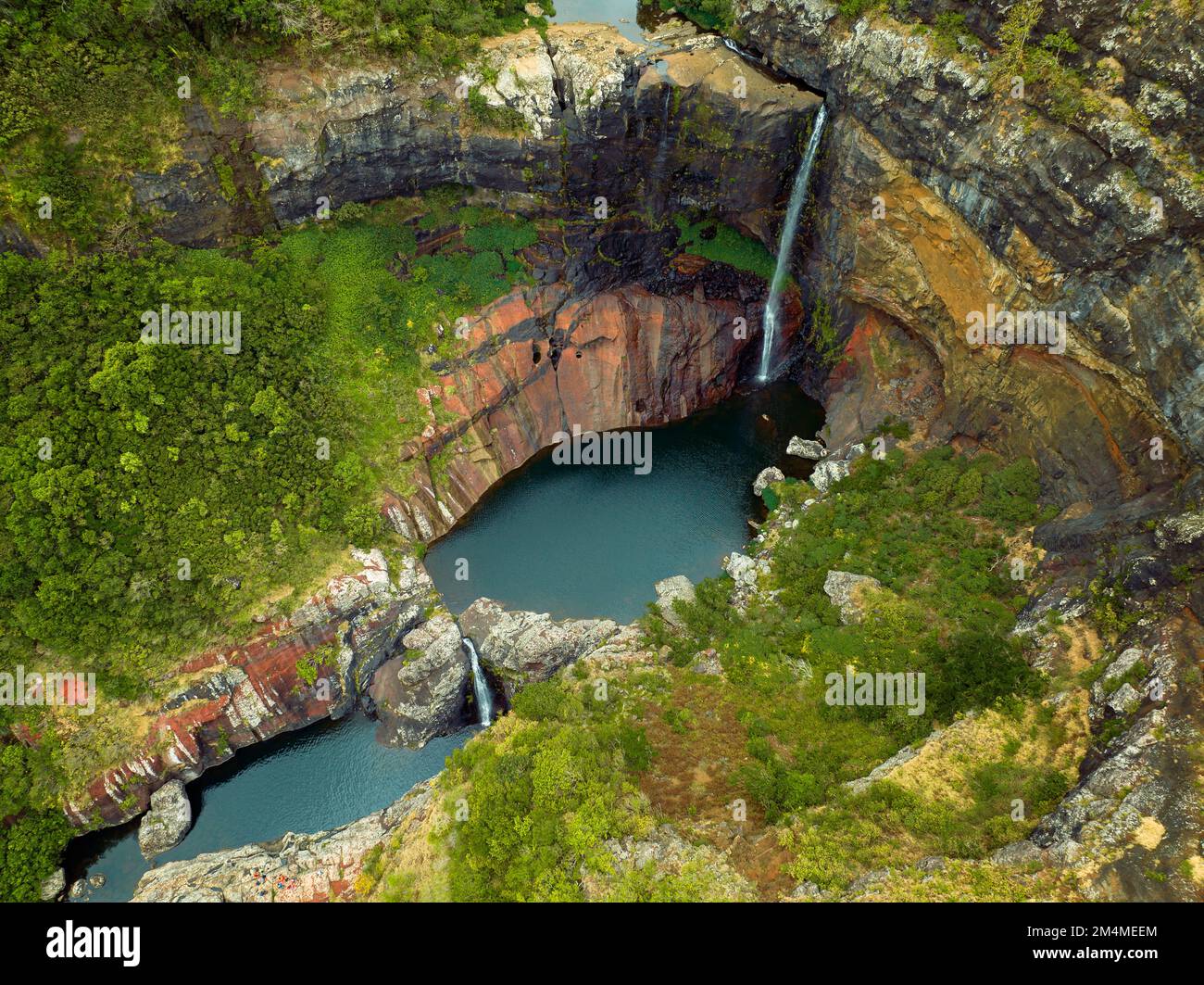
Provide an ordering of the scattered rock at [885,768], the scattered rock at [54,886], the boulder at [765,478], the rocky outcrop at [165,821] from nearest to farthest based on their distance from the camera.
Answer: the scattered rock at [885,768] < the scattered rock at [54,886] < the rocky outcrop at [165,821] < the boulder at [765,478]

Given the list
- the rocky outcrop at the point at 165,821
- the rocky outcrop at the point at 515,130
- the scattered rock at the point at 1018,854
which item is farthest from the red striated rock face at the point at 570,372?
the scattered rock at the point at 1018,854

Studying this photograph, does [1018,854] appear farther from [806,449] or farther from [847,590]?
[806,449]

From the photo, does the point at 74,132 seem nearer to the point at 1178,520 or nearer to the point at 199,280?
the point at 199,280

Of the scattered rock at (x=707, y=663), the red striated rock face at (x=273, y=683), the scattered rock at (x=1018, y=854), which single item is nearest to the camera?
the scattered rock at (x=1018, y=854)

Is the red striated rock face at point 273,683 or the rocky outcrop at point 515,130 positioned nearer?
the red striated rock face at point 273,683

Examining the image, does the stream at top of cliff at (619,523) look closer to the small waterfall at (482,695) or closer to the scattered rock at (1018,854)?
the small waterfall at (482,695)

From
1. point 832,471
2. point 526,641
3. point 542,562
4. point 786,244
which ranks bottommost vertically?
point 526,641

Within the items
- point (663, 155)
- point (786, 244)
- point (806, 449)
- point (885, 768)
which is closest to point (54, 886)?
point (885, 768)
